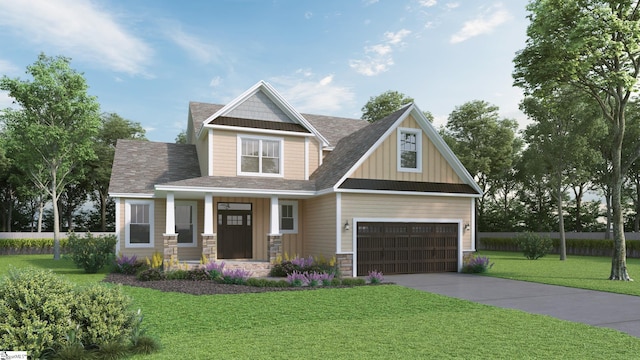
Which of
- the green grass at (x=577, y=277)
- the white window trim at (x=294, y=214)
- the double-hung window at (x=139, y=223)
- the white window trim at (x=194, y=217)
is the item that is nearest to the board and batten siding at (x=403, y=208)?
the green grass at (x=577, y=277)

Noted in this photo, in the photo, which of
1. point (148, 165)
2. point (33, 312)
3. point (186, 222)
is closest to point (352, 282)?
point (186, 222)

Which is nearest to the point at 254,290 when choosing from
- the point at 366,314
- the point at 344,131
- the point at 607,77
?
the point at 366,314

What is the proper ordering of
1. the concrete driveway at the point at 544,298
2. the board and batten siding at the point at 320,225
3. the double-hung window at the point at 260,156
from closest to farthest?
1. the concrete driveway at the point at 544,298
2. the board and batten siding at the point at 320,225
3. the double-hung window at the point at 260,156

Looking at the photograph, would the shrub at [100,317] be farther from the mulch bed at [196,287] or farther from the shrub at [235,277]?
the shrub at [235,277]

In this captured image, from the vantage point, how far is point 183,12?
15.3 m

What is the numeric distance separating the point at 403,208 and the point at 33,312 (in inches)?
526

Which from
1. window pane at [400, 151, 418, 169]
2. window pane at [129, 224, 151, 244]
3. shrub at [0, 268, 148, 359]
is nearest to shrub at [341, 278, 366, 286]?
window pane at [400, 151, 418, 169]

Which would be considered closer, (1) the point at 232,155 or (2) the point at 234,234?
(1) the point at 232,155

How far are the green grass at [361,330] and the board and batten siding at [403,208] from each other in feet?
17.6

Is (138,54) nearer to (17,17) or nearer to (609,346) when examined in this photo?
(17,17)

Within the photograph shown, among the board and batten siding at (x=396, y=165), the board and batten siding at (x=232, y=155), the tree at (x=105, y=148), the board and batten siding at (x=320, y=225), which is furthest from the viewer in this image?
the tree at (x=105, y=148)

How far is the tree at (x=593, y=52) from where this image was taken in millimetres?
15914

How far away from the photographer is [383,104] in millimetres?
38906

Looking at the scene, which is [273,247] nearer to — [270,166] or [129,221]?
[270,166]
